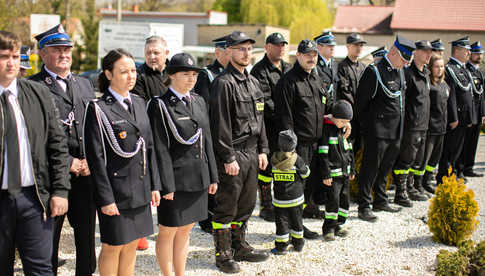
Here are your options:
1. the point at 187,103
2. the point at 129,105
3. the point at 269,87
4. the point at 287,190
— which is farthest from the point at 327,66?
the point at 129,105

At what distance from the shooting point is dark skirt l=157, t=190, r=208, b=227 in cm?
416

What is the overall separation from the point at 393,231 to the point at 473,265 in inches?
66.5

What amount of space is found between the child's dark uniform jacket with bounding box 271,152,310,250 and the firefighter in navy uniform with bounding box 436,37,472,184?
4.42 m

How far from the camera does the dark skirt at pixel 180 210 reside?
4156 mm

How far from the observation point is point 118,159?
12.0 feet

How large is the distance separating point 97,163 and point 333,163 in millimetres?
3216

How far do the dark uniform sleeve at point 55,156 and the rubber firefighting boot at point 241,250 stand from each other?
2289 millimetres

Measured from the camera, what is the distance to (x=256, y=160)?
16.9ft

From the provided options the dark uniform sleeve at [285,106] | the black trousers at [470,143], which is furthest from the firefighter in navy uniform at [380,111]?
the black trousers at [470,143]

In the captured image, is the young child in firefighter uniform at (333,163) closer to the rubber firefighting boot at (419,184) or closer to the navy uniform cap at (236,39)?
the navy uniform cap at (236,39)

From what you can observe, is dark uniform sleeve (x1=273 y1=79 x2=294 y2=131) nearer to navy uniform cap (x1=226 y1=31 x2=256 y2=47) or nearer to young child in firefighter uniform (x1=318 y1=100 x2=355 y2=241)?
young child in firefighter uniform (x1=318 y1=100 x2=355 y2=241)

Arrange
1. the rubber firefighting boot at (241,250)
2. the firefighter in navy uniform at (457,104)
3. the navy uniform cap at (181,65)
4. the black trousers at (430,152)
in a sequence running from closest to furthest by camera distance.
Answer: the navy uniform cap at (181,65) < the rubber firefighting boot at (241,250) < the black trousers at (430,152) < the firefighter in navy uniform at (457,104)

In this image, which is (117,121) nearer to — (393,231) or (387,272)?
(387,272)

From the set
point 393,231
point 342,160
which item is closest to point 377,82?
point 342,160
